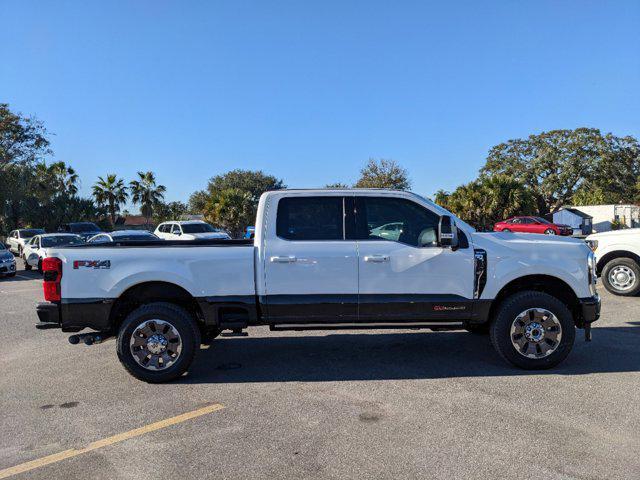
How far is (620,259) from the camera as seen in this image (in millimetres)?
9625

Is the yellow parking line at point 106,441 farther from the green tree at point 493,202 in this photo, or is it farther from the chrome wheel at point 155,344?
the green tree at point 493,202

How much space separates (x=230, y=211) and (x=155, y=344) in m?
29.5

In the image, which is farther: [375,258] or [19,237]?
[19,237]

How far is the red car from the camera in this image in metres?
29.9

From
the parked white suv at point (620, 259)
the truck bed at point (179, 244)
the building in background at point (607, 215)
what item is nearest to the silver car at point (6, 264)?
the truck bed at point (179, 244)

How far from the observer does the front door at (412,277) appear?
5.12 m

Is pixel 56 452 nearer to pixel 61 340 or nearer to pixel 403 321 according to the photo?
pixel 403 321

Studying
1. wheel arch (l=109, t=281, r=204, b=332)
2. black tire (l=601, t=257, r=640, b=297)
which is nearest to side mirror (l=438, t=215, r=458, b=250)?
wheel arch (l=109, t=281, r=204, b=332)

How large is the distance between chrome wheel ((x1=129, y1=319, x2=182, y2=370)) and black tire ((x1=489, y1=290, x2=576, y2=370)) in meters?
3.34

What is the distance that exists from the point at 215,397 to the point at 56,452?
141 cm

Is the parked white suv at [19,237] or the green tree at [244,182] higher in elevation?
the green tree at [244,182]

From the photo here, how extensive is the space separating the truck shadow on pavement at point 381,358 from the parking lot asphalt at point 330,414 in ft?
0.10

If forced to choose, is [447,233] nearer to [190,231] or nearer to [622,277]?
[622,277]

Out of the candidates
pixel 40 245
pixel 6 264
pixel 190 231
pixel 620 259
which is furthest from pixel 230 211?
pixel 620 259
